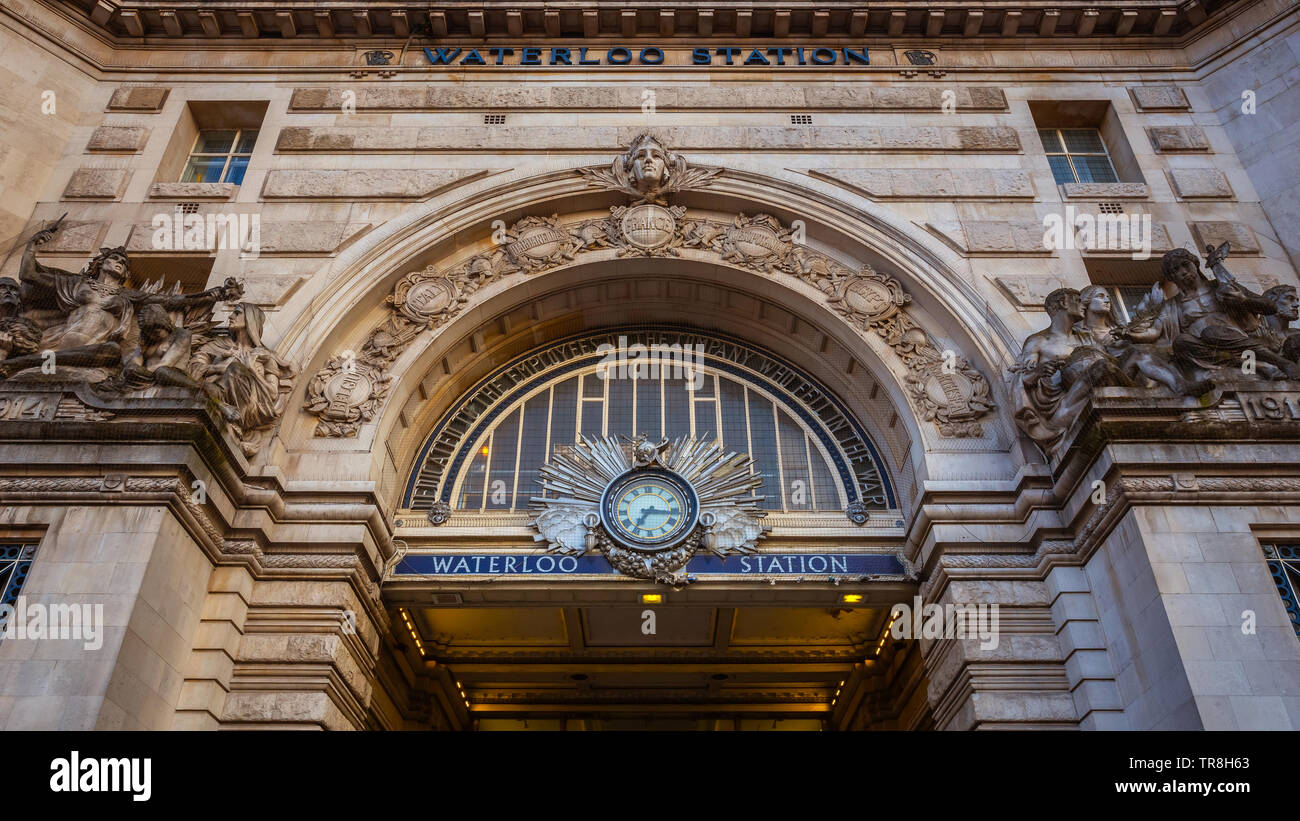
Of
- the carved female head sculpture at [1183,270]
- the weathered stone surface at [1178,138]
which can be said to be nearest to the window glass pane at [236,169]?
the carved female head sculpture at [1183,270]

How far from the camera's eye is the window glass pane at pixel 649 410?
16.1 metres

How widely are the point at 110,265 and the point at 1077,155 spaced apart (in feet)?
57.5

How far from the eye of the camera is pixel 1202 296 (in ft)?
43.2

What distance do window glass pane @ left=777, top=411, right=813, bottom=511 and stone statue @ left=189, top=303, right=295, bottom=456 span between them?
821 centimetres

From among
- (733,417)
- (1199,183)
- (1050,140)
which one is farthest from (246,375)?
(1199,183)

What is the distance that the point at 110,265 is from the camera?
14.0m

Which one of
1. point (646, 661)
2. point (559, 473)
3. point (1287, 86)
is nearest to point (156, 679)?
point (559, 473)

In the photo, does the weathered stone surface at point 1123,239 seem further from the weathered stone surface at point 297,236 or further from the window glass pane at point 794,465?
the weathered stone surface at point 297,236

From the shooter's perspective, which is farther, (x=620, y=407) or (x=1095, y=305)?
(x=620, y=407)

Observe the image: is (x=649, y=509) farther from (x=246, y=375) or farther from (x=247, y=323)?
(x=247, y=323)

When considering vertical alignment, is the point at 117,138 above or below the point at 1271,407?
above

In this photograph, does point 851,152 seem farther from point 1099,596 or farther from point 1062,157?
point 1099,596

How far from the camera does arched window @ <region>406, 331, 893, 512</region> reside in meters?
15.6
